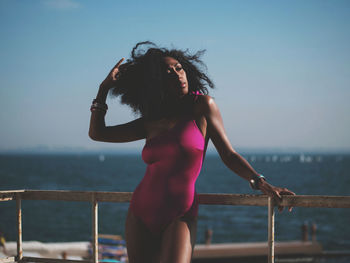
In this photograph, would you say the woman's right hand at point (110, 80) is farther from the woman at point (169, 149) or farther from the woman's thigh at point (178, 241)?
the woman's thigh at point (178, 241)

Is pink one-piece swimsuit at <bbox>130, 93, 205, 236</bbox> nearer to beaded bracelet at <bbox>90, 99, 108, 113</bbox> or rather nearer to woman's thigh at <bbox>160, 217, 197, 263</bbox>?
woman's thigh at <bbox>160, 217, 197, 263</bbox>

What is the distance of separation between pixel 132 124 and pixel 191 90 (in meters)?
0.42

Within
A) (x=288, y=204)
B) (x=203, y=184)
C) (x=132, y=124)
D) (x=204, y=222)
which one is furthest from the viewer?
(x=203, y=184)

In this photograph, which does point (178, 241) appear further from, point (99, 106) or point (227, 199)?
point (99, 106)

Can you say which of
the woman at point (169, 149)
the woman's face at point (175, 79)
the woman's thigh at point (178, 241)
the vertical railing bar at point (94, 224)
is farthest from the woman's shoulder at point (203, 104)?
the vertical railing bar at point (94, 224)

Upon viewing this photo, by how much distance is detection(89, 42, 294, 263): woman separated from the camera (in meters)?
2.13

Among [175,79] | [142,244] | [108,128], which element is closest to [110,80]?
[108,128]

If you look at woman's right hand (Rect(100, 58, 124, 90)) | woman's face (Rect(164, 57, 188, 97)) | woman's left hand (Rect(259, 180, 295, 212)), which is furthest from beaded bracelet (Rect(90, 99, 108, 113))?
woman's left hand (Rect(259, 180, 295, 212))

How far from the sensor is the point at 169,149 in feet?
7.22

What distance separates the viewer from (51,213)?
52.2 m

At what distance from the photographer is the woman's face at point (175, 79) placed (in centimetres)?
242

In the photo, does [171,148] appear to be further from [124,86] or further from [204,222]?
[204,222]

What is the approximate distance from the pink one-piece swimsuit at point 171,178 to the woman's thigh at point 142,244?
0.11 ft

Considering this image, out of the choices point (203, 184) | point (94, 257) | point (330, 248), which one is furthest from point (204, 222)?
point (94, 257)
